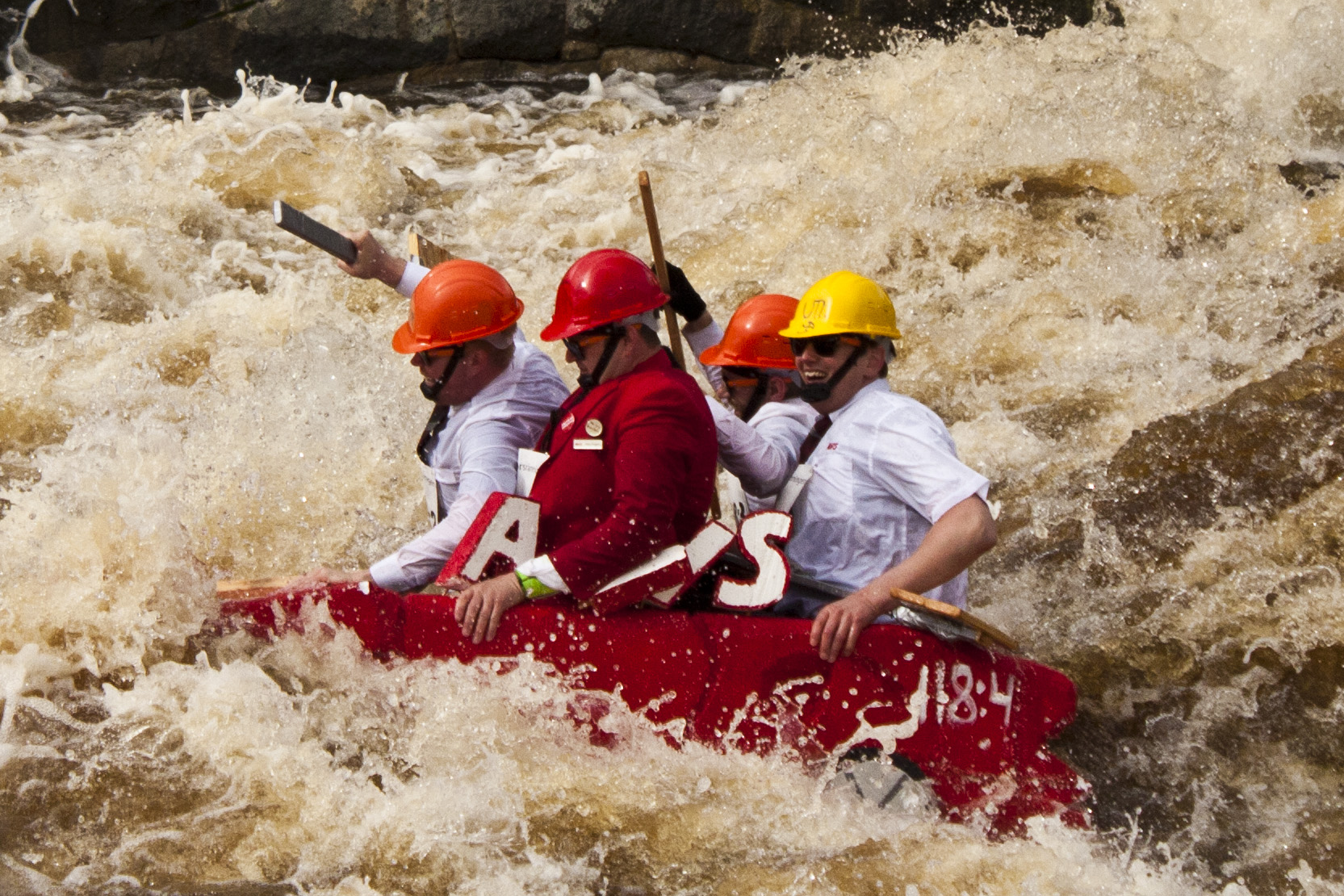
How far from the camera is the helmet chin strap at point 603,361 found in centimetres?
354

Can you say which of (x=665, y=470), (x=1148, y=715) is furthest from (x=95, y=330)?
(x=1148, y=715)

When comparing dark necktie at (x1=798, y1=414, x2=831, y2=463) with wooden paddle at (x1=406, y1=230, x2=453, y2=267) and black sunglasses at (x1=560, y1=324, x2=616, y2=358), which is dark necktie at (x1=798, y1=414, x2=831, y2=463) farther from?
wooden paddle at (x1=406, y1=230, x2=453, y2=267)

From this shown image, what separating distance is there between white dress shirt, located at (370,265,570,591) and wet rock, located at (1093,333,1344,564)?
2.25m

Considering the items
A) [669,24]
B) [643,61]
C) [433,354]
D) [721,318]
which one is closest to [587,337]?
[433,354]

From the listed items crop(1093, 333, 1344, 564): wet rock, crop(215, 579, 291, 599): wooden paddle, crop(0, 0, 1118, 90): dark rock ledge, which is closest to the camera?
crop(215, 579, 291, 599): wooden paddle

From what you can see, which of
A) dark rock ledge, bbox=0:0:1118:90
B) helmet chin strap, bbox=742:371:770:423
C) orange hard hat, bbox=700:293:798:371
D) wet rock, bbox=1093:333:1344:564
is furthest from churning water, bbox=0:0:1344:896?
orange hard hat, bbox=700:293:798:371

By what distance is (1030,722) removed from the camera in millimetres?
3195

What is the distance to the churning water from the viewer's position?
138 inches

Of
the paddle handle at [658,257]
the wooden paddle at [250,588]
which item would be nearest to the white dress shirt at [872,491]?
the paddle handle at [658,257]

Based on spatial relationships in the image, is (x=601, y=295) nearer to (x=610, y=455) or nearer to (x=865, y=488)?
(x=610, y=455)

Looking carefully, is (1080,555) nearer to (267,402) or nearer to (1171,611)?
(1171,611)

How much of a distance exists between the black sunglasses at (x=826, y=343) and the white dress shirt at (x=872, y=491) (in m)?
0.13

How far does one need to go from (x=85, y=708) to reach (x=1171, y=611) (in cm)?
349

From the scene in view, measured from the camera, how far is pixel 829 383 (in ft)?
12.0
